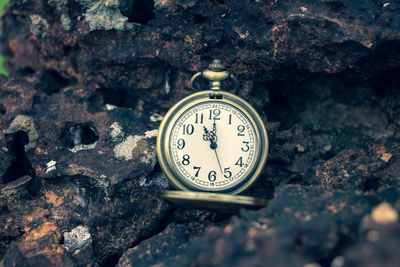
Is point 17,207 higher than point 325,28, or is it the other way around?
point 325,28

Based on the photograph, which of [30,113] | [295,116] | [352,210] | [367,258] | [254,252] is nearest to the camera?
[367,258]

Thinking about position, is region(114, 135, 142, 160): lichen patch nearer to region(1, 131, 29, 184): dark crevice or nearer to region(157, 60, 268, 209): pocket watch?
region(157, 60, 268, 209): pocket watch

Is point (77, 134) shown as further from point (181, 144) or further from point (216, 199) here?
point (216, 199)

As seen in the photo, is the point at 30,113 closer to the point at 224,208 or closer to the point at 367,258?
the point at 224,208

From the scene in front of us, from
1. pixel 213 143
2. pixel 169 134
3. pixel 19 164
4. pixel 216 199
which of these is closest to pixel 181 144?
pixel 169 134

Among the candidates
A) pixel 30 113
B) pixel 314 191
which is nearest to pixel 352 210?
pixel 314 191

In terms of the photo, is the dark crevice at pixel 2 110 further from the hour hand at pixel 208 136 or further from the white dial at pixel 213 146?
the hour hand at pixel 208 136

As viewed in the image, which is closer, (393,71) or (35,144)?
(35,144)

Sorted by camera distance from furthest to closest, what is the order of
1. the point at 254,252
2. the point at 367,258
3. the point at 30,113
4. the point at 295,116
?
the point at 295,116
the point at 30,113
the point at 254,252
the point at 367,258
